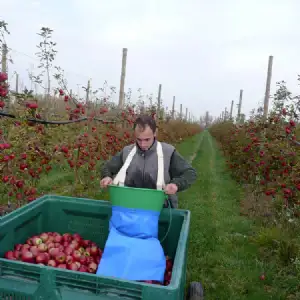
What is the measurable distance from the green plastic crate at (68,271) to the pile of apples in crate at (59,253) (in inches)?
4.7

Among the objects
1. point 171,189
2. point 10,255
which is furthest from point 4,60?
point 171,189

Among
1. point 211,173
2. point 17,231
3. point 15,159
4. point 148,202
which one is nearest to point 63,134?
point 15,159

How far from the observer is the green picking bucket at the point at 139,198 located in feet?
6.98

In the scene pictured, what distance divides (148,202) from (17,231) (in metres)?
1.00

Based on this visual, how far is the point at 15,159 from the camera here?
353 cm

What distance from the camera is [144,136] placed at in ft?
8.63

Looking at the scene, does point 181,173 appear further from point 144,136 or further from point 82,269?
point 82,269

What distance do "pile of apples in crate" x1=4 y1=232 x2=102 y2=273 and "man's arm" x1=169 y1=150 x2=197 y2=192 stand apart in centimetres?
84

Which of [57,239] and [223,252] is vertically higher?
[57,239]

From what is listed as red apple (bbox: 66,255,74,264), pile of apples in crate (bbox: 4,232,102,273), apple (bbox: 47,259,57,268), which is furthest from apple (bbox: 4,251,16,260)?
red apple (bbox: 66,255,74,264)

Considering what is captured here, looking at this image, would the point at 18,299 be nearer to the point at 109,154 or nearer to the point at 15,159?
the point at 15,159

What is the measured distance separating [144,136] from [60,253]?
106 centimetres

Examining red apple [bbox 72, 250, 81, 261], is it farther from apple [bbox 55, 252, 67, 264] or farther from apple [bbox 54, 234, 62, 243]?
apple [bbox 54, 234, 62, 243]

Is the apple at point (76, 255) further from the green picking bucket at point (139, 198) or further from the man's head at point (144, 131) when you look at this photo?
the man's head at point (144, 131)
